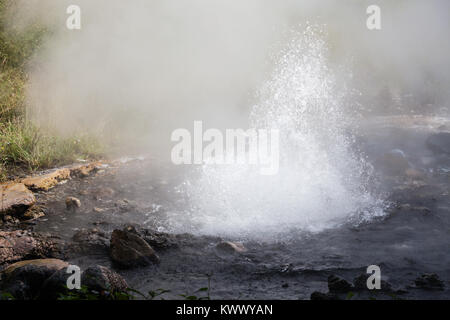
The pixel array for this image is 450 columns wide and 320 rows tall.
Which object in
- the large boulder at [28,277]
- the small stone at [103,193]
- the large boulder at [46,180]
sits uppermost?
the large boulder at [46,180]

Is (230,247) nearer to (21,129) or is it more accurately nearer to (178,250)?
(178,250)

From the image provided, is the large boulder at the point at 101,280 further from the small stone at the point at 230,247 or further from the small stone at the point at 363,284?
the small stone at the point at 363,284

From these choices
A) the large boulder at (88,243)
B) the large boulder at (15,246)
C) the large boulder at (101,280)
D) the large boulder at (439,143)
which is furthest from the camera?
the large boulder at (439,143)

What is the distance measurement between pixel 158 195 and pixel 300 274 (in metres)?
2.01

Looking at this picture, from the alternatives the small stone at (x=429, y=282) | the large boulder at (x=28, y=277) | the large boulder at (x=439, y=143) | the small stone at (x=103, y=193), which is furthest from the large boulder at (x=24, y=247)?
the large boulder at (x=439, y=143)

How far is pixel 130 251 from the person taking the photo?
266 cm

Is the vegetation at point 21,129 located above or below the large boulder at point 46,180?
above

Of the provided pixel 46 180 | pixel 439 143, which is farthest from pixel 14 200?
pixel 439 143

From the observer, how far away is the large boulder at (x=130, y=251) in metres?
2.63

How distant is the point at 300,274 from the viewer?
8.26 feet

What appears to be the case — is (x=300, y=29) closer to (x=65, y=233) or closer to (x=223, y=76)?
(x=223, y=76)

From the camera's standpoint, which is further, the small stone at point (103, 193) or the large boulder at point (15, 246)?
the small stone at point (103, 193)

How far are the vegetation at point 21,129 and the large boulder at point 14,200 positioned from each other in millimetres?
461
